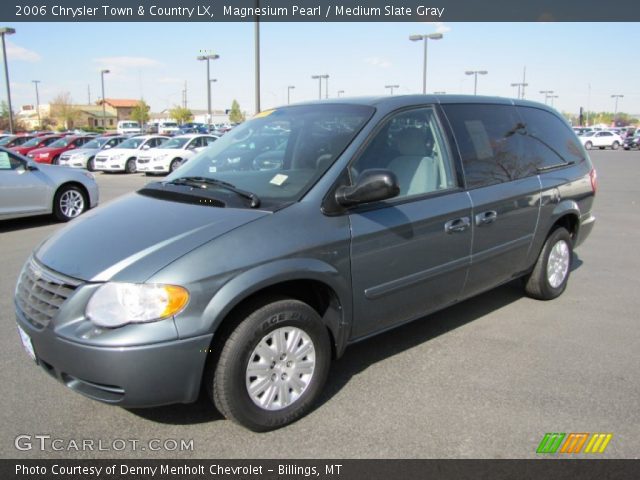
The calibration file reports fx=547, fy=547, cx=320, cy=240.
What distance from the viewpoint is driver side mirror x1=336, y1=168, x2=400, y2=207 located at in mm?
3092

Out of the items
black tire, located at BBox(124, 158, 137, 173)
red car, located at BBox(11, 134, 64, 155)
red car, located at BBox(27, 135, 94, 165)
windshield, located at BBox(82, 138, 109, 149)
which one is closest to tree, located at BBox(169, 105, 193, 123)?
red car, located at BBox(11, 134, 64, 155)

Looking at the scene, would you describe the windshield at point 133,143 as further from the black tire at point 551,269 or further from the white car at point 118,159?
the black tire at point 551,269

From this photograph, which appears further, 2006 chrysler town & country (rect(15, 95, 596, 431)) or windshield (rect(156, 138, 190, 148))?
windshield (rect(156, 138, 190, 148))

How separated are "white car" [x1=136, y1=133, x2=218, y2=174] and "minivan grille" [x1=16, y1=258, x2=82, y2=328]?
1751cm

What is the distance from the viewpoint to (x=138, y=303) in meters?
2.58

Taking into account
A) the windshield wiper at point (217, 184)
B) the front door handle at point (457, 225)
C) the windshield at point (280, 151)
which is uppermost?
the windshield at point (280, 151)

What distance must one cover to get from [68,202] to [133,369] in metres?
8.47

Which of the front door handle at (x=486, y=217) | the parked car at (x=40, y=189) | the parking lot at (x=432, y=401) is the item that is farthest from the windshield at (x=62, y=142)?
the front door handle at (x=486, y=217)

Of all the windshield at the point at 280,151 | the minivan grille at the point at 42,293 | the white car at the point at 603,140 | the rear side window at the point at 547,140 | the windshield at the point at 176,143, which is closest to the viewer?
the minivan grille at the point at 42,293

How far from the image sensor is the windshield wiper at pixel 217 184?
316 centimetres

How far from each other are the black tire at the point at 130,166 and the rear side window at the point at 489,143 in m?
19.7

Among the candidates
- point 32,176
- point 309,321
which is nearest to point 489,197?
point 309,321

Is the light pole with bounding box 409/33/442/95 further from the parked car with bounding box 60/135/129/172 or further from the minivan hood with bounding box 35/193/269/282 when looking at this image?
the minivan hood with bounding box 35/193/269/282

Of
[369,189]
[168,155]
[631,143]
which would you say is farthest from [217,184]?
[631,143]
